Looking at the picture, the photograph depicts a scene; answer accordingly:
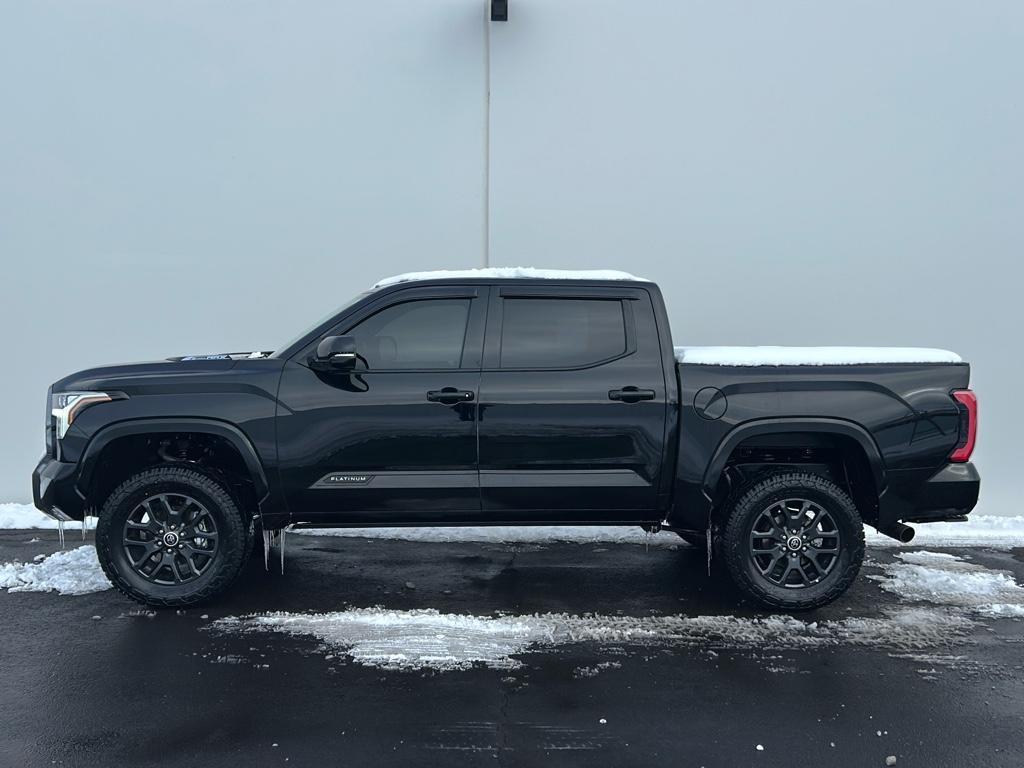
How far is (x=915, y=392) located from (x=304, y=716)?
3636mm

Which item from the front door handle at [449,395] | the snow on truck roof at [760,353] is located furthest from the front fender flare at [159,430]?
the snow on truck roof at [760,353]

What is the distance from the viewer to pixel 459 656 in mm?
3451

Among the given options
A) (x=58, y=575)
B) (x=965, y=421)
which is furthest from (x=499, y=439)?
(x=58, y=575)

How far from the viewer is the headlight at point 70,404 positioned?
3945 mm

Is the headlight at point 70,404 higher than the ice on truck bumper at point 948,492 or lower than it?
higher

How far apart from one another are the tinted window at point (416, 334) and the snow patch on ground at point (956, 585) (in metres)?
3.31

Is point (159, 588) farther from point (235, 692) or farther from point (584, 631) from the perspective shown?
point (584, 631)

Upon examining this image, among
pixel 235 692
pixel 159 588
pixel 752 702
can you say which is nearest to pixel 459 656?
pixel 235 692

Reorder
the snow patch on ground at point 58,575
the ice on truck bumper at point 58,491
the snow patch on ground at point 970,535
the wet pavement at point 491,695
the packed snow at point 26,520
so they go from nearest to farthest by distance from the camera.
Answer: the wet pavement at point 491,695, the ice on truck bumper at point 58,491, the snow patch on ground at point 58,575, the snow patch on ground at point 970,535, the packed snow at point 26,520

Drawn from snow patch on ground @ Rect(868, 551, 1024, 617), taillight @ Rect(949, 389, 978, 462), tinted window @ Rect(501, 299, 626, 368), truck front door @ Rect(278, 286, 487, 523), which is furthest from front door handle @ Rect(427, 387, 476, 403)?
snow patch on ground @ Rect(868, 551, 1024, 617)

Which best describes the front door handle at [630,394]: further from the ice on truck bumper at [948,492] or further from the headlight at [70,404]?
the headlight at [70,404]

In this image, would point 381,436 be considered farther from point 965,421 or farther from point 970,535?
point 970,535

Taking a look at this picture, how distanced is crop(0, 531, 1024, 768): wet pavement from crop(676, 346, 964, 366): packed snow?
1.49 metres

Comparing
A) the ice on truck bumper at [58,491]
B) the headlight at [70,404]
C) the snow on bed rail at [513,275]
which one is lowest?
the ice on truck bumper at [58,491]
